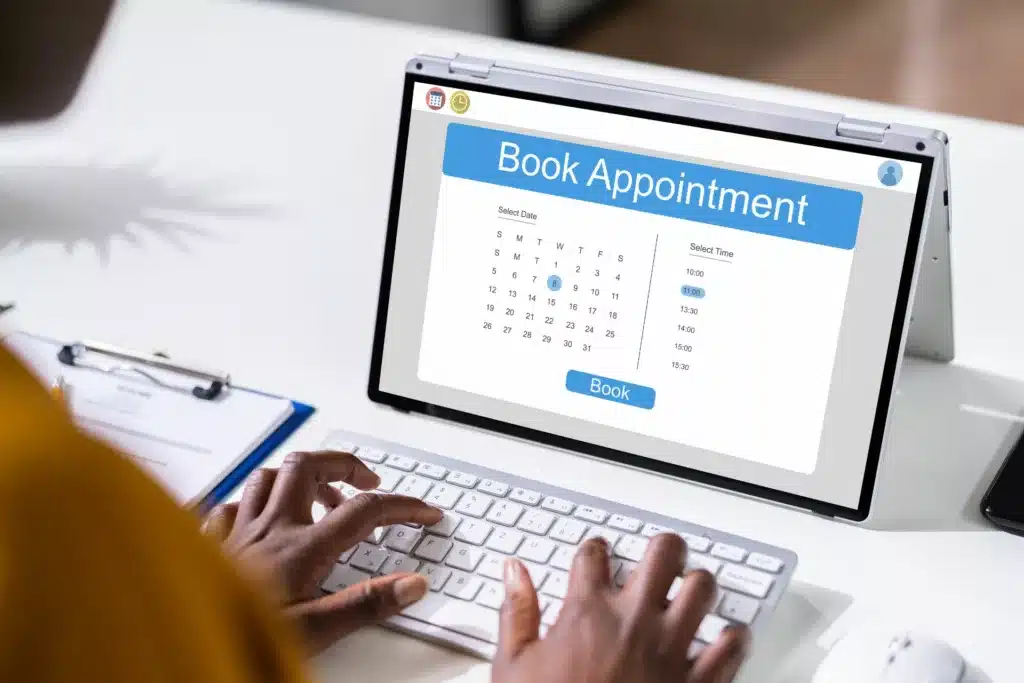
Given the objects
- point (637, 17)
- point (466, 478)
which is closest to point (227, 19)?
point (466, 478)

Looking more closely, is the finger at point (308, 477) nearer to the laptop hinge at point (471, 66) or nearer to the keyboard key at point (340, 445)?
the keyboard key at point (340, 445)

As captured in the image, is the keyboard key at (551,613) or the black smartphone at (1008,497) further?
the black smartphone at (1008,497)

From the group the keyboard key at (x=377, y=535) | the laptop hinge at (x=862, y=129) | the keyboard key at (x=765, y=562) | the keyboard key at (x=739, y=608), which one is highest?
the laptop hinge at (x=862, y=129)

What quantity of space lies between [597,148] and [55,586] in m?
0.76

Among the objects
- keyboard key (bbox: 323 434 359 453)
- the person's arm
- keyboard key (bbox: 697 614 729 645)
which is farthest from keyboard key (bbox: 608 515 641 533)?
the person's arm

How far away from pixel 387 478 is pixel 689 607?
0.28m

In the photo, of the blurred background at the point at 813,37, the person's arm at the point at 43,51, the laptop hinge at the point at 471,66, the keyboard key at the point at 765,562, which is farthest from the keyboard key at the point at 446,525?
the blurred background at the point at 813,37

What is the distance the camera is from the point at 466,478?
90 centimetres

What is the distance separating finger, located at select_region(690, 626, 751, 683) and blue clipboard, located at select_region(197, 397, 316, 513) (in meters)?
0.38

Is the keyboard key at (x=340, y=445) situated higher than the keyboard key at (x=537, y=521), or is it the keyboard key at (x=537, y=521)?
the keyboard key at (x=340, y=445)

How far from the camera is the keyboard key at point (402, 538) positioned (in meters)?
0.83

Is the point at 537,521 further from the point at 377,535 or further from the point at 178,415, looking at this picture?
the point at 178,415

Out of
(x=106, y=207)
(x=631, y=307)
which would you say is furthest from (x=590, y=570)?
(x=106, y=207)

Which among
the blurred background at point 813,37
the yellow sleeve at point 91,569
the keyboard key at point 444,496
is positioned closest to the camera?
the yellow sleeve at point 91,569
